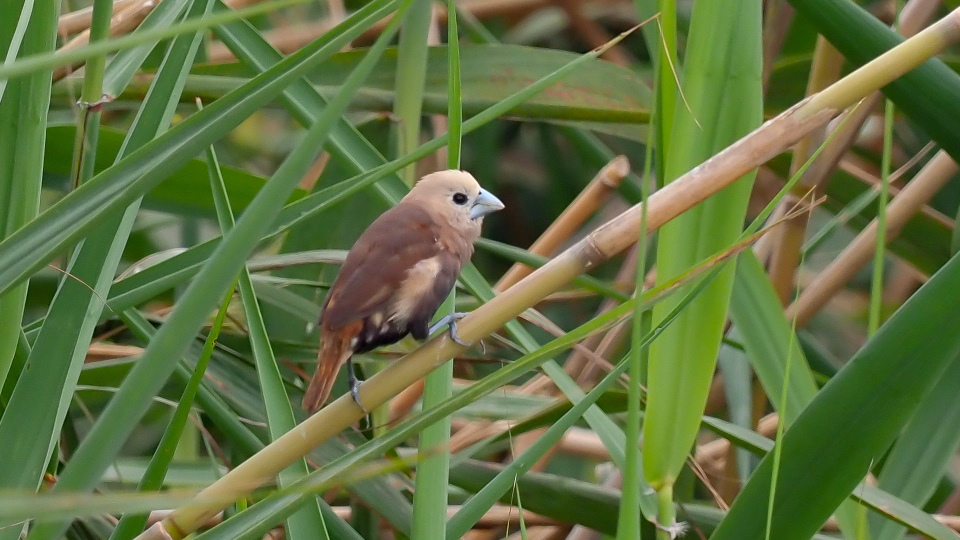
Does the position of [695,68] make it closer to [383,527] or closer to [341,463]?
[341,463]

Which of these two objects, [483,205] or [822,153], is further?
[822,153]

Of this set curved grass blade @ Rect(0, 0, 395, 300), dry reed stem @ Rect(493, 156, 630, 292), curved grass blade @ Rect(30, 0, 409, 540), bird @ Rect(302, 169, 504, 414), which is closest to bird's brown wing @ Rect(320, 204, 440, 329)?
bird @ Rect(302, 169, 504, 414)

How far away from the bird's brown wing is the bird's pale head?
0.06 m

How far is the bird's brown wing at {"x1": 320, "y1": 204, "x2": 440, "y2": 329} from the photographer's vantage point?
3.87 feet

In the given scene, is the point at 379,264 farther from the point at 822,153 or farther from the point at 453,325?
the point at 822,153

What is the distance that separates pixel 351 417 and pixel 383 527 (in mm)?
775

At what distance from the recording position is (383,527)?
1557 mm

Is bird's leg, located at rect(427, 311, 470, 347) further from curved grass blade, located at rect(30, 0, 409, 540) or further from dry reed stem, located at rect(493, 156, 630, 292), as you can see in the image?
dry reed stem, located at rect(493, 156, 630, 292)

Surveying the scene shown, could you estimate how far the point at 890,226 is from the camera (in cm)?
152

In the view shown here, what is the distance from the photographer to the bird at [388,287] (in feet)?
3.87

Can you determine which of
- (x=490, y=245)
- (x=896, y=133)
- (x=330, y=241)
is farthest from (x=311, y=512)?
(x=896, y=133)

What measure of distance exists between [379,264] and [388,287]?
0.03 metres

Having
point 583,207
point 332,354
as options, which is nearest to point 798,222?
point 583,207

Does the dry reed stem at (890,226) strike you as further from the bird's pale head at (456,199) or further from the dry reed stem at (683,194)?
the dry reed stem at (683,194)
